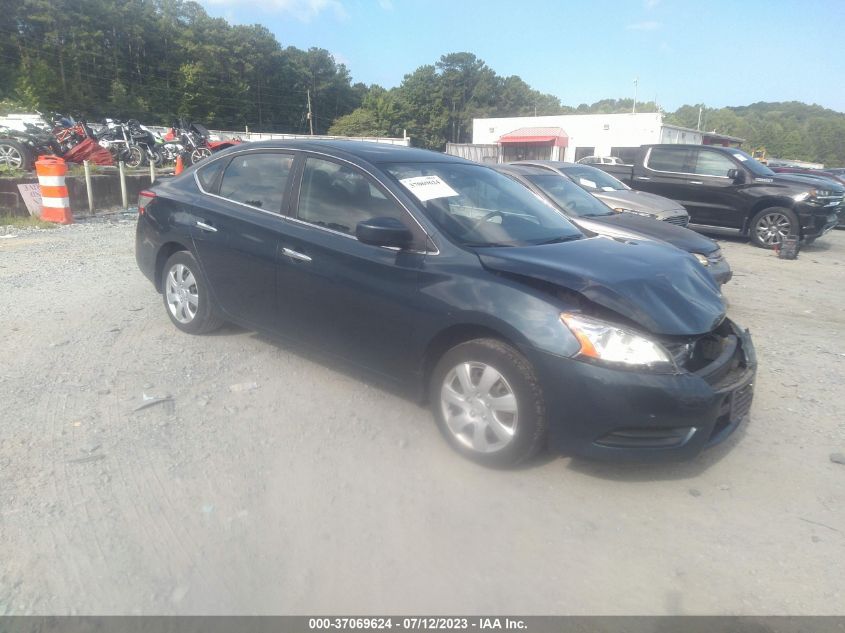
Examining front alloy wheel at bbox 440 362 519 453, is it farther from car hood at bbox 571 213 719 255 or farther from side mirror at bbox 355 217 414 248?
car hood at bbox 571 213 719 255

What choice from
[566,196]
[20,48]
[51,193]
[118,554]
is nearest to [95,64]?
[20,48]

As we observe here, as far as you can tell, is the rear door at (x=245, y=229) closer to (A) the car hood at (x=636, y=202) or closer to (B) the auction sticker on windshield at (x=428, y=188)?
(B) the auction sticker on windshield at (x=428, y=188)

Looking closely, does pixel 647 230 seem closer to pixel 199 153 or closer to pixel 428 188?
pixel 428 188

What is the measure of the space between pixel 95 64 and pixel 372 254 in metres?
56.6

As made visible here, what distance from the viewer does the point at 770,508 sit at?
3092 mm

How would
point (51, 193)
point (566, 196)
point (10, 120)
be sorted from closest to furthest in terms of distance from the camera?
1. point (566, 196)
2. point (51, 193)
3. point (10, 120)

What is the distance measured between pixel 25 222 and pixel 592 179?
31.3ft

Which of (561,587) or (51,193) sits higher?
(51,193)

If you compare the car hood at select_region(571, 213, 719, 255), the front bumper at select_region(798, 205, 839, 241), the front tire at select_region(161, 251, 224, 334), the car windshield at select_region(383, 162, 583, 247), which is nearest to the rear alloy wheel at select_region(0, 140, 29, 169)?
the front tire at select_region(161, 251, 224, 334)

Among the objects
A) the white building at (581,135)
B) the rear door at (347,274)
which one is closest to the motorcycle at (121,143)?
the rear door at (347,274)

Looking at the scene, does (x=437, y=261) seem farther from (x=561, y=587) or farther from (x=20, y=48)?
(x=20, y=48)

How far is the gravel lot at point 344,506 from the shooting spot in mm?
2441

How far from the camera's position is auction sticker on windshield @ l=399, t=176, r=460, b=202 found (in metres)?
3.79

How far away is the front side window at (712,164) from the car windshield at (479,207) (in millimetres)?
8635
